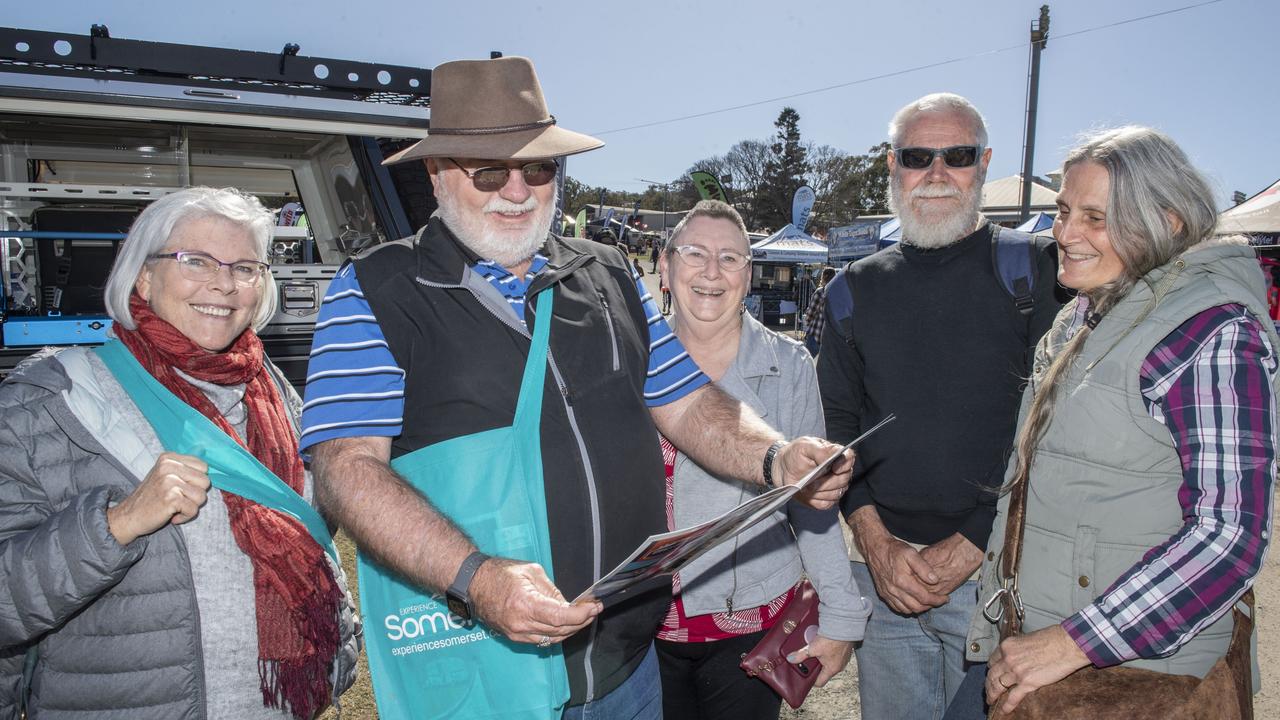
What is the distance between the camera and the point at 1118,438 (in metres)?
1.65

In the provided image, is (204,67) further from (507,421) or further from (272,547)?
(507,421)

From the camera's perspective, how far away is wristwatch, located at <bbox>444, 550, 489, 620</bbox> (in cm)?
137

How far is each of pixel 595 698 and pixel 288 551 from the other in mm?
868

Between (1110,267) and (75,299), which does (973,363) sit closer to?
(1110,267)

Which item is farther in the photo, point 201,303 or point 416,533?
point 201,303

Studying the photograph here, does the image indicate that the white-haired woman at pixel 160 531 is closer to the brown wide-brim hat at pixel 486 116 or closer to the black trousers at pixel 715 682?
the brown wide-brim hat at pixel 486 116

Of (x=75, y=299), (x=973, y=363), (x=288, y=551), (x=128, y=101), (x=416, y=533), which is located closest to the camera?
(x=416, y=533)

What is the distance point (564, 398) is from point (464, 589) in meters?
0.50

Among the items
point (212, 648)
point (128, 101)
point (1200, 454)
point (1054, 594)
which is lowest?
point (212, 648)

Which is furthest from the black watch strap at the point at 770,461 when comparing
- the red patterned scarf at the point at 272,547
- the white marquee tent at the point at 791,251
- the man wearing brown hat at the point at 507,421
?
the white marquee tent at the point at 791,251

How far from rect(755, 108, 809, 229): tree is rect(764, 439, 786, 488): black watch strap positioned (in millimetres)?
67860

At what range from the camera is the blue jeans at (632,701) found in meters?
1.85

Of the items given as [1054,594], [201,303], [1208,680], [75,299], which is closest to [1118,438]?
[1054,594]

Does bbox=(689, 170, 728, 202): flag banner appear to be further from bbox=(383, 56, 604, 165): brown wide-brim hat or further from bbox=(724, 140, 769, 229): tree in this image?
bbox=(724, 140, 769, 229): tree
